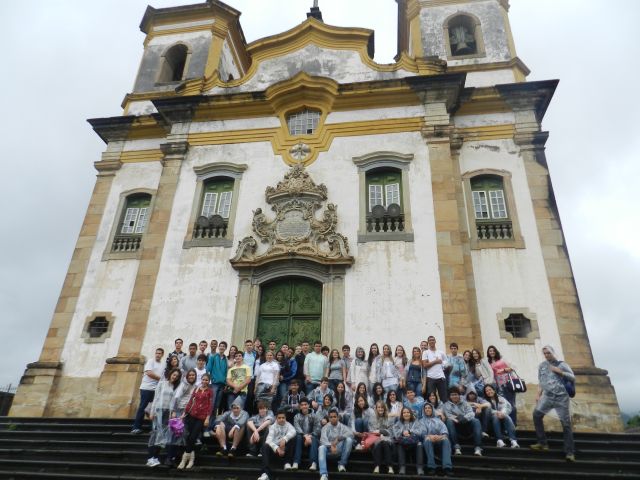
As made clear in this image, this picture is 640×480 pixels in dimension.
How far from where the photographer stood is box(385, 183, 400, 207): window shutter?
35.9ft

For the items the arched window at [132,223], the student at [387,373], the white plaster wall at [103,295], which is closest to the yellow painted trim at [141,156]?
the white plaster wall at [103,295]

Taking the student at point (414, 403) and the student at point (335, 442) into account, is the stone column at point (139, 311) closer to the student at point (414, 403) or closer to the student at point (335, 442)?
the student at point (335, 442)

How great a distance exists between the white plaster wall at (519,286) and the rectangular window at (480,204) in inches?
26.4

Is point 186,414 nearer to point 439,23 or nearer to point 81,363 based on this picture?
point 81,363

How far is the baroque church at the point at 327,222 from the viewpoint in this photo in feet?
31.4

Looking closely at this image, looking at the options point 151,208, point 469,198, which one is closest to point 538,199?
point 469,198

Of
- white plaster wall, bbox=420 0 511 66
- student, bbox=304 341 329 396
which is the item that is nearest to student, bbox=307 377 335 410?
student, bbox=304 341 329 396

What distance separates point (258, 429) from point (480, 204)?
24.7 ft

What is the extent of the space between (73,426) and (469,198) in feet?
31.1

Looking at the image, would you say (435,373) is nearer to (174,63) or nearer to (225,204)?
(225,204)

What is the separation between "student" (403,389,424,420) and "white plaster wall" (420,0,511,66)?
33.7ft

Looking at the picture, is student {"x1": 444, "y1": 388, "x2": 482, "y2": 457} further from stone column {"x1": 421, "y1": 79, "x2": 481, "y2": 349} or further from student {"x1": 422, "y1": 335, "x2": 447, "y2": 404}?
stone column {"x1": 421, "y1": 79, "x2": 481, "y2": 349}

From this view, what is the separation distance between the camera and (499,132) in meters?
11.7

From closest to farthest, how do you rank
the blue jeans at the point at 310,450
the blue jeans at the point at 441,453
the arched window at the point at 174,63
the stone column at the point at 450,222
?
the blue jeans at the point at 441,453 → the blue jeans at the point at 310,450 → the stone column at the point at 450,222 → the arched window at the point at 174,63
